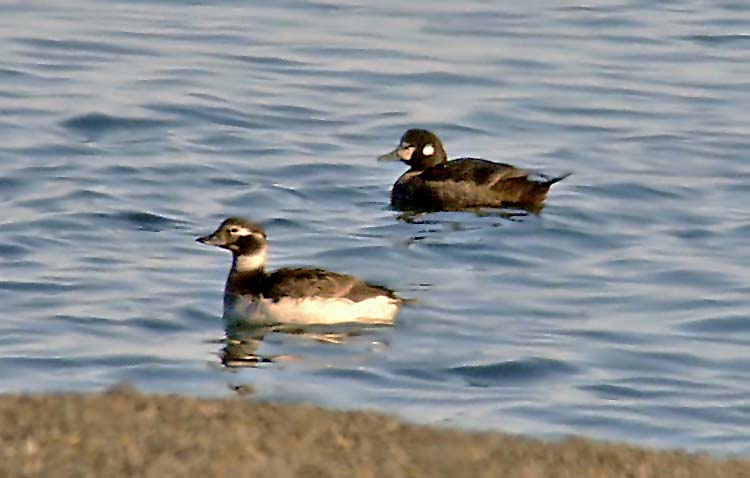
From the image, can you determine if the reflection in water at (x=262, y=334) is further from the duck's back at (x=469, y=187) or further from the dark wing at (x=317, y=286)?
the duck's back at (x=469, y=187)

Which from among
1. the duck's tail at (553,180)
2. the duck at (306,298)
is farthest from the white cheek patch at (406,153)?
the duck at (306,298)

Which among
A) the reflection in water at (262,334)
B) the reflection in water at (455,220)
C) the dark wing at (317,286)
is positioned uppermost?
the dark wing at (317,286)

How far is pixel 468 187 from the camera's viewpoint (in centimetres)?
1988

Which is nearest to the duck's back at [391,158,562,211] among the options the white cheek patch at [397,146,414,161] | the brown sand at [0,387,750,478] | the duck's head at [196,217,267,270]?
the white cheek patch at [397,146,414,161]

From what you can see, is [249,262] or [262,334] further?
[249,262]

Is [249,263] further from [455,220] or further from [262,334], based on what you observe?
[455,220]

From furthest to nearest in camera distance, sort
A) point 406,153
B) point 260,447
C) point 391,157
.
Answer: point 391,157 → point 406,153 → point 260,447

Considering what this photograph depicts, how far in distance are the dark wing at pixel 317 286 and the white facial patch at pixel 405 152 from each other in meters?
5.42

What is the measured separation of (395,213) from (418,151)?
140 cm

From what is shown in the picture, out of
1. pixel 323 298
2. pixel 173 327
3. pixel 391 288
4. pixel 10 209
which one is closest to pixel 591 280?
pixel 391 288

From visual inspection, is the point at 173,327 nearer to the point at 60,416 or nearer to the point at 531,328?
the point at 531,328

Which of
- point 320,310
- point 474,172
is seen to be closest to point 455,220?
point 474,172

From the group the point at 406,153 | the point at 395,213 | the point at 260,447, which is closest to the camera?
the point at 260,447

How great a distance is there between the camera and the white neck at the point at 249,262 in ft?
51.3
